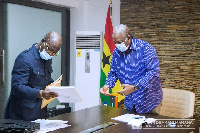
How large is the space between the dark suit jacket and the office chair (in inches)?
51.6

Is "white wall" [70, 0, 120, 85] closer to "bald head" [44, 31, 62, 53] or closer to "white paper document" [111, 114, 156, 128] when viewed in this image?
"bald head" [44, 31, 62, 53]

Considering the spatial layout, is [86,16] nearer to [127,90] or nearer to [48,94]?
[127,90]

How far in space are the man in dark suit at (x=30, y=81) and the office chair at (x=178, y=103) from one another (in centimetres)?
130

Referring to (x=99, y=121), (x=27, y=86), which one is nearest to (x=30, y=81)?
(x=27, y=86)

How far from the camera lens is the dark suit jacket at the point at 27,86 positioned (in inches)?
93.5

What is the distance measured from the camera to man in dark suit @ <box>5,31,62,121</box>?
2.38 m

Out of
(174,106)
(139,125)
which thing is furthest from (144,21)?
(139,125)

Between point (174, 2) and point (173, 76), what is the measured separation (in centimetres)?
126

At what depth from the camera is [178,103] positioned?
2.88m

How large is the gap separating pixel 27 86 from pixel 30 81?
15 cm

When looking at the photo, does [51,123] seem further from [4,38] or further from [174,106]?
[4,38]

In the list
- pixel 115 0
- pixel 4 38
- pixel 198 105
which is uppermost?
pixel 115 0

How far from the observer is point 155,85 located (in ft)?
9.14

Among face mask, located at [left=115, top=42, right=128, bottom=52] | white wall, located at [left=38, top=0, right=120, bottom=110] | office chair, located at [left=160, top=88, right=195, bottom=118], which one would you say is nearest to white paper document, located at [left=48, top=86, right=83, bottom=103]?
face mask, located at [left=115, top=42, right=128, bottom=52]
